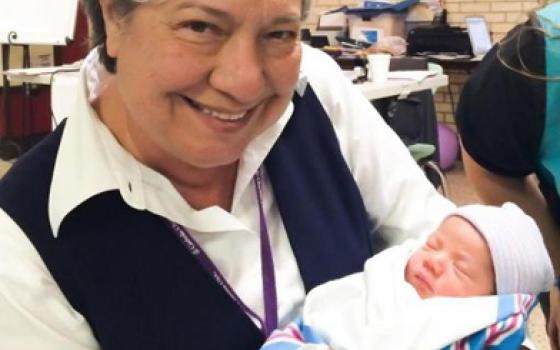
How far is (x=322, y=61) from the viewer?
1341 mm

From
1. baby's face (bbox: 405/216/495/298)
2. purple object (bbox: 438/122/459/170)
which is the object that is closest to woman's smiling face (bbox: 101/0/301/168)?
baby's face (bbox: 405/216/495/298)

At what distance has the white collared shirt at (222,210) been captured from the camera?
0.93m

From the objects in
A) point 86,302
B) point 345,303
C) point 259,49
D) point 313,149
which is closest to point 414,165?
point 313,149

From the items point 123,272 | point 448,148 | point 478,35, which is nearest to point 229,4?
point 123,272

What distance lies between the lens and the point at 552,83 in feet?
3.84

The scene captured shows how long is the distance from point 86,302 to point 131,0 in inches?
17.8

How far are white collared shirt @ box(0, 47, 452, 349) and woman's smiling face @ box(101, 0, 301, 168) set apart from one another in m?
0.12

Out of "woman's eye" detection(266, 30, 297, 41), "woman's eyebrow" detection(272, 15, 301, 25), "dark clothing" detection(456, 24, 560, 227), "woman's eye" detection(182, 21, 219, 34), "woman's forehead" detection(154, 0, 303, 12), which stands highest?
"woman's forehead" detection(154, 0, 303, 12)

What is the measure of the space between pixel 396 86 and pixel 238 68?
2.42 meters

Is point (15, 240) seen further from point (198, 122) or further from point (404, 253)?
point (404, 253)

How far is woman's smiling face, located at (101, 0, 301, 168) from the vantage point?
834 millimetres

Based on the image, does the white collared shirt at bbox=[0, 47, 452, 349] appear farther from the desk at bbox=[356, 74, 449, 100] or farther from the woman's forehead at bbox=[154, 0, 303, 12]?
the desk at bbox=[356, 74, 449, 100]

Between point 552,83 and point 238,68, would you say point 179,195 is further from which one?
point 552,83

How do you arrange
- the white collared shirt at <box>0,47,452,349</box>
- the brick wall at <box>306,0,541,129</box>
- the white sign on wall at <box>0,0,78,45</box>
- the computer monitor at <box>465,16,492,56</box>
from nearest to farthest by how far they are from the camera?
1. the white collared shirt at <box>0,47,452,349</box>
2. the white sign on wall at <box>0,0,78,45</box>
3. the computer monitor at <box>465,16,492,56</box>
4. the brick wall at <box>306,0,541,129</box>
